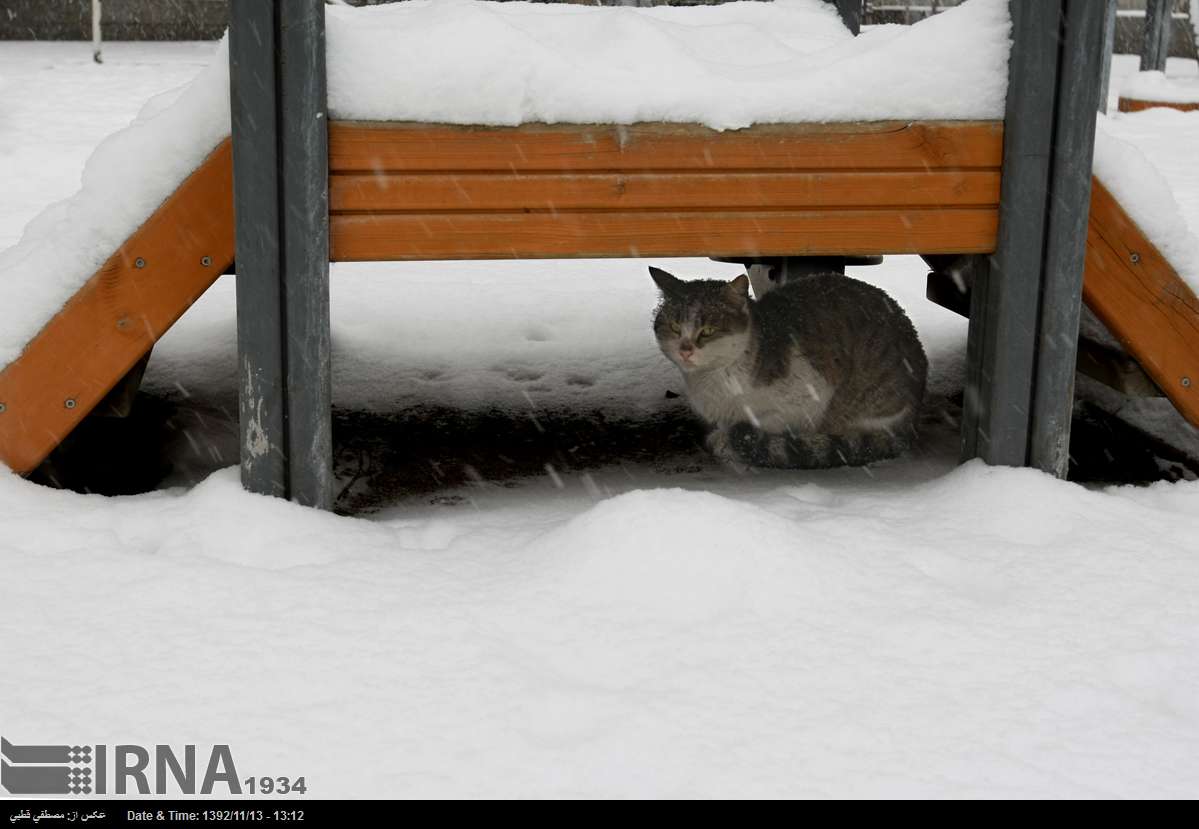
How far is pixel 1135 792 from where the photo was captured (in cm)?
221

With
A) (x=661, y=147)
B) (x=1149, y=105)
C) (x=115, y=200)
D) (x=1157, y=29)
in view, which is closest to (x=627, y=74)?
(x=661, y=147)

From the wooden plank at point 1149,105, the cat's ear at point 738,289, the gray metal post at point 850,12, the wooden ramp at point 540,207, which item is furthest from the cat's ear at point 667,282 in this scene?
the wooden plank at point 1149,105

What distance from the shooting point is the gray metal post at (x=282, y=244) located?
10.4ft

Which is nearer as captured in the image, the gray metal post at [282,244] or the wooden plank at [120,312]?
the gray metal post at [282,244]

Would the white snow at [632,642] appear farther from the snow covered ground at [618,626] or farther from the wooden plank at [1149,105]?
the wooden plank at [1149,105]

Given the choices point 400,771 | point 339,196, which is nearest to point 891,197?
point 339,196

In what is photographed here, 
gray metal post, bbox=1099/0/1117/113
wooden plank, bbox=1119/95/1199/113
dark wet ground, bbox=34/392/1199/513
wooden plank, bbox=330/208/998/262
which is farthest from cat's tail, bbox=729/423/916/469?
wooden plank, bbox=1119/95/1199/113

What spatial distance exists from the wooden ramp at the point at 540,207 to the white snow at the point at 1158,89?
9.64m

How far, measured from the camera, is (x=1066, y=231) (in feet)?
11.9

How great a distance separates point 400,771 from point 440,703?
0.24 metres

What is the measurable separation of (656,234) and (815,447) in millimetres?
1176

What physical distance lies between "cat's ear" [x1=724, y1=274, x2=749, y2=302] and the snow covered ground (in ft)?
1.87

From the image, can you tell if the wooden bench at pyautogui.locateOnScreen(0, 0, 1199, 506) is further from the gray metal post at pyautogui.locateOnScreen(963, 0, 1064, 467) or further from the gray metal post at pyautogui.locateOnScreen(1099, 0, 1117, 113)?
the gray metal post at pyautogui.locateOnScreen(1099, 0, 1117, 113)
